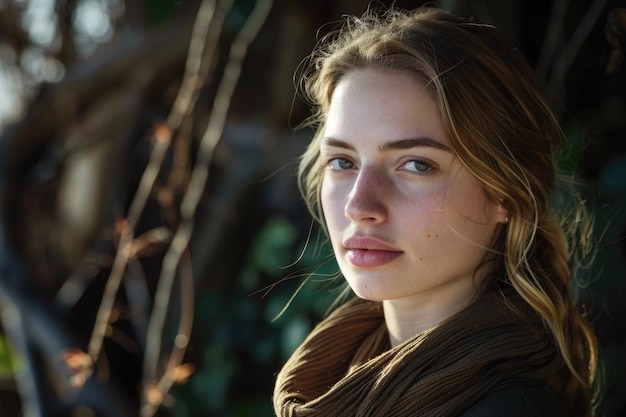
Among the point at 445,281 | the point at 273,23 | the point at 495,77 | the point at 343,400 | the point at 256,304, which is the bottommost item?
the point at 256,304

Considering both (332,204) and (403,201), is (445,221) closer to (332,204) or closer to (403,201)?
(403,201)

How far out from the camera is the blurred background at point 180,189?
8.43 ft

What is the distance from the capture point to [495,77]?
4.86ft

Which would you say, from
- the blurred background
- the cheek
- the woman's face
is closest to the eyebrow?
the woman's face

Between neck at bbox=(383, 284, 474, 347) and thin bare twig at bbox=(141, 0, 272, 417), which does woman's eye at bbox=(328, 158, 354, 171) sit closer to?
neck at bbox=(383, 284, 474, 347)

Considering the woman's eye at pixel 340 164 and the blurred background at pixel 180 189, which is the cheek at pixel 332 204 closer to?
the woman's eye at pixel 340 164

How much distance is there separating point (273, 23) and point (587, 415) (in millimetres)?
2044

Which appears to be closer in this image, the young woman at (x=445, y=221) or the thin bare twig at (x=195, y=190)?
the young woman at (x=445, y=221)

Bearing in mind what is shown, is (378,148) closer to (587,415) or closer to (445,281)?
(445,281)

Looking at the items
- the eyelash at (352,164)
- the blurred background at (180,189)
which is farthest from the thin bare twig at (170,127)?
the eyelash at (352,164)

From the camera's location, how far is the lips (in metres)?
1.42

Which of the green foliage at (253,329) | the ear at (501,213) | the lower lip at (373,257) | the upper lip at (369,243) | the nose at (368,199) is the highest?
the nose at (368,199)

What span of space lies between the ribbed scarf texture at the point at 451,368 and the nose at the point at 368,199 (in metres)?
0.20

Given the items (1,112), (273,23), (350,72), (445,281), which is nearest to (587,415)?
(445,281)
